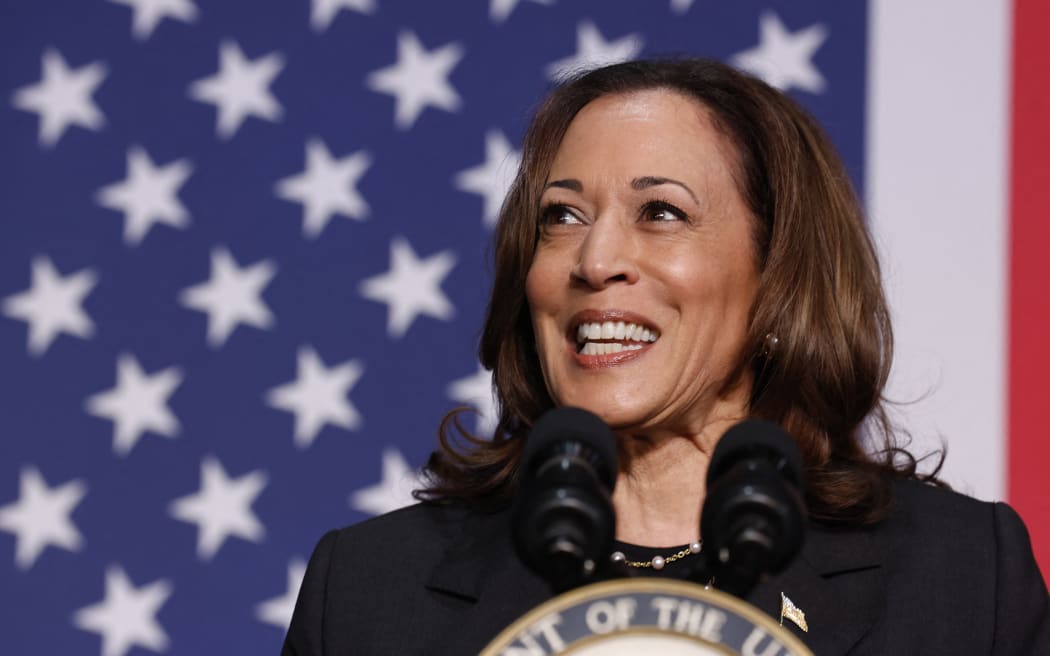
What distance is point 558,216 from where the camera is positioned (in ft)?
5.54

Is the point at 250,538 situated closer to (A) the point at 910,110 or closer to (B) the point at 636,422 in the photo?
(B) the point at 636,422

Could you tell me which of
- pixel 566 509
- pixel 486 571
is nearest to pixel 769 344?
pixel 486 571

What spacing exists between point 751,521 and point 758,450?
0.25 feet

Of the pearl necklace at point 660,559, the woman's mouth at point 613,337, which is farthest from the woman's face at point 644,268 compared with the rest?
the pearl necklace at point 660,559

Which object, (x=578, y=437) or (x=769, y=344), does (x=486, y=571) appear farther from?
(x=578, y=437)

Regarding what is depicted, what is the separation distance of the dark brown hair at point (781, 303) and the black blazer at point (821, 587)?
0.20 ft

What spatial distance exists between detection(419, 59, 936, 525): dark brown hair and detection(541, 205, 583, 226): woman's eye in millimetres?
40

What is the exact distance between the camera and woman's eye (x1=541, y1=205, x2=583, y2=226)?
1.67 m

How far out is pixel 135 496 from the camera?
2322mm

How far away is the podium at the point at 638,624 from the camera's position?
2.97 feet

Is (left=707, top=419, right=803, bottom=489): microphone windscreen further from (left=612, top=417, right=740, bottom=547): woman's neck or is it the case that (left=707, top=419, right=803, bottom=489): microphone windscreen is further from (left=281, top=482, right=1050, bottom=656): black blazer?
(left=612, top=417, right=740, bottom=547): woman's neck

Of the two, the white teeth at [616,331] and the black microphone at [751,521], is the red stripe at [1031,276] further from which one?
the black microphone at [751,521]

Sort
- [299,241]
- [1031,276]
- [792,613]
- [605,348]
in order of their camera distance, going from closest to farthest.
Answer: [792,613], [605,348], [1031,276], [299,241]

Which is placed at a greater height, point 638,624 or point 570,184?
point 570,184
